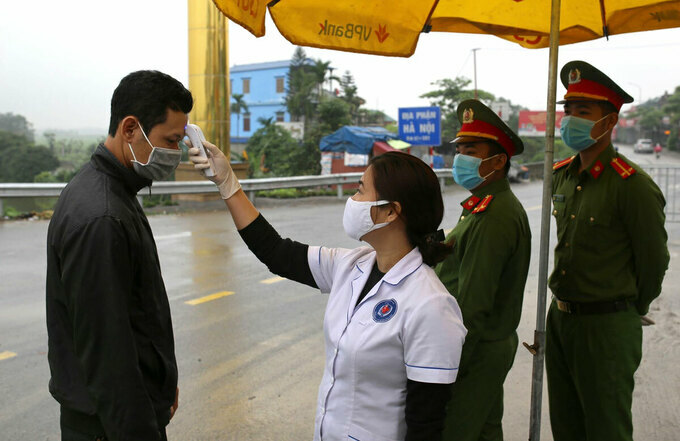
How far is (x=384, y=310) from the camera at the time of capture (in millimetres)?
1949

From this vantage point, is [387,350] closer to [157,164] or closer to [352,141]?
[157,164]

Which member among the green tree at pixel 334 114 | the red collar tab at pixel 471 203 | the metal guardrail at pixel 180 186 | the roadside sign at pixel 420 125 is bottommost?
the metal guardrail at pixel 180 186

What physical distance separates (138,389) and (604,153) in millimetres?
2481

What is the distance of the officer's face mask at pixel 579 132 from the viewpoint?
3.11 meters

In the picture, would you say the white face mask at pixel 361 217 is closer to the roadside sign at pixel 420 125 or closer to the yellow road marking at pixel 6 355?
the yellow road marking at pixel 6 355

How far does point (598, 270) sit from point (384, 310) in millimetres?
1536

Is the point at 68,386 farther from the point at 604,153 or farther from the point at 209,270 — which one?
the point at 209,270

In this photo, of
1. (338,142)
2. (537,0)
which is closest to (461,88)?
(338,142)

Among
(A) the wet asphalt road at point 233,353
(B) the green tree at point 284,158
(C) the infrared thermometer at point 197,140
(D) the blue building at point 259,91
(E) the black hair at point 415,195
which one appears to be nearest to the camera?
(E) the black hair at point 415,195

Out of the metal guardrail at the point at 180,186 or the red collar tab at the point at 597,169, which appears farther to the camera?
the metal guardrail at the point at 180,186

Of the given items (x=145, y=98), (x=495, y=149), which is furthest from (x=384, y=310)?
(x=495, y=149)

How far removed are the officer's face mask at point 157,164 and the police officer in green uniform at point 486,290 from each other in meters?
1.30

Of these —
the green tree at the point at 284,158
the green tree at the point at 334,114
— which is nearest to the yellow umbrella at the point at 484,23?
the green tree at the point at 284,158

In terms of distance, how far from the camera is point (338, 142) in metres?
23.8
